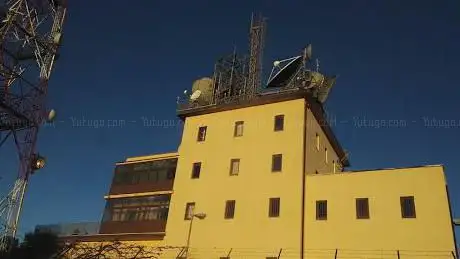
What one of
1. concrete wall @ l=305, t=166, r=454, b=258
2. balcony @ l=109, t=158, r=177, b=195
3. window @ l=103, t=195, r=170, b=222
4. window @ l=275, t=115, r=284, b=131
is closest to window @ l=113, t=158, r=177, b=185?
balcony @ l=109, t=158, r=177, b=195

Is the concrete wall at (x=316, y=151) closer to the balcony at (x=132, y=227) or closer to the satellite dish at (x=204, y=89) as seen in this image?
the satellite dish at (x=204, y=89)

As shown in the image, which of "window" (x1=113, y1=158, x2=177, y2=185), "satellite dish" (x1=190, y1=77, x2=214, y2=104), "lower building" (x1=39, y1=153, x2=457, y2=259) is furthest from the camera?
"satellite dish" (x1=190, y1=77, x2=214, y2=104)

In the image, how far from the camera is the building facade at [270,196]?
33.3 metres

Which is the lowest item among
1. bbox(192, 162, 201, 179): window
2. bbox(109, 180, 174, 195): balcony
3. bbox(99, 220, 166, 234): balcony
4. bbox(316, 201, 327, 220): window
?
bbox(99, 220, 166, 234): balcony

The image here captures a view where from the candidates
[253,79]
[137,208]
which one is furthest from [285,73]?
[137,208]

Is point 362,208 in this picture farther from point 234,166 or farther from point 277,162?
point 234,166

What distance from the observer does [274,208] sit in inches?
1483

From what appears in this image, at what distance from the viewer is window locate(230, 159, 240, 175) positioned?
41.3 meters

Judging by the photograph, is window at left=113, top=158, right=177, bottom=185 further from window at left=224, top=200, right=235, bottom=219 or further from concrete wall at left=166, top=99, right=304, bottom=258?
window at left=224, top=200, right=235, bottom=219

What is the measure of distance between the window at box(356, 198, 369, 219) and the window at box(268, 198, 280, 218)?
6.22m

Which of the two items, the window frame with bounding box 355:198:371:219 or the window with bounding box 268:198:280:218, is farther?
the window with bounding box 268:198:280:218

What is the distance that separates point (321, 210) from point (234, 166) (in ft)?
30.0

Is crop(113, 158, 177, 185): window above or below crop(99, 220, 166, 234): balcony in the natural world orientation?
above

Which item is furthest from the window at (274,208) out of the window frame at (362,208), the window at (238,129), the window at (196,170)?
the window at (196,170)
